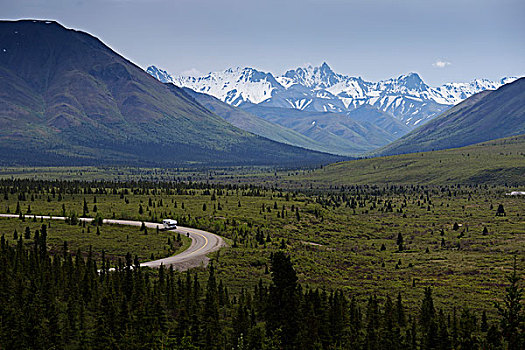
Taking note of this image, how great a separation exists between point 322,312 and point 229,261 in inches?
1139

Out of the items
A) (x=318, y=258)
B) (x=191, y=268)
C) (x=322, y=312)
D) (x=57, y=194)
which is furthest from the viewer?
(x=57, y=194)

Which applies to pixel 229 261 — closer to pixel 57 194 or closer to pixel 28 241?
pixel 28 241

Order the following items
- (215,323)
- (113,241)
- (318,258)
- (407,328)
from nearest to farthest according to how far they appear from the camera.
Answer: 1. (215,323)
2. (407,328)
3. (113,241)
4. (318,258)

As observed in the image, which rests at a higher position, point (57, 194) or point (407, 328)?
point (57, 194)

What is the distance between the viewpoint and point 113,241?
258ft

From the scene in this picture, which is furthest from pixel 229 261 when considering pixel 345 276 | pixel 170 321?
pixel 170 321

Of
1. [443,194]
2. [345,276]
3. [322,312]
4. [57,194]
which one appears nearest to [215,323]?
[322,312]

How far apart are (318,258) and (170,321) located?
41.7m

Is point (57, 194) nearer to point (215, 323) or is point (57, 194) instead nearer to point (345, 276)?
point (345, 276)

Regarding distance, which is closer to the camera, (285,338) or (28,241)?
(285,338)

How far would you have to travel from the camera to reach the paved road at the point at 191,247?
2643 inches

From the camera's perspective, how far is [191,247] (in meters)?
78.4

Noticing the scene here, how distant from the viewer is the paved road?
67.1 m

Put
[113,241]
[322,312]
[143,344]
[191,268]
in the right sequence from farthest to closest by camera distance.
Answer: [113,241] < [191,268] < [322,312] < [143,344]
